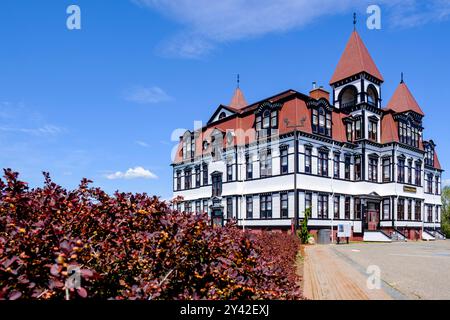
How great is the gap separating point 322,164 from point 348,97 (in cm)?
1047

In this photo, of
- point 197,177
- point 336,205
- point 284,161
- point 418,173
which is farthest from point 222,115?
point 418,173

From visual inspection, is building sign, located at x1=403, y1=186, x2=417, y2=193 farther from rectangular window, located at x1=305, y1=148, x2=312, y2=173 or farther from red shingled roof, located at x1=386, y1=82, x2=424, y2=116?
rectangular window, located at x1=305, y1=148, x2=312, y2=173

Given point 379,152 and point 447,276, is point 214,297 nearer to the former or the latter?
point 447,276

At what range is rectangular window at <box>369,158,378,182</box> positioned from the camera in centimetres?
3522

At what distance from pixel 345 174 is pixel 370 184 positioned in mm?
3247

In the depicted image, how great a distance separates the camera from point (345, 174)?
3394cm

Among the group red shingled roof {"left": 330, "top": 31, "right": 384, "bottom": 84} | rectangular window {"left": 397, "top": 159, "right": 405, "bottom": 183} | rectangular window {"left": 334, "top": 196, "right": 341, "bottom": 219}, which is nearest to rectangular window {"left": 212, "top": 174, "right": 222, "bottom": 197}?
rectangular window {"left": 334, "top": 196, "right": 341, "bottom": 219}

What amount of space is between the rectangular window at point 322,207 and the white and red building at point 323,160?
3.7 inches

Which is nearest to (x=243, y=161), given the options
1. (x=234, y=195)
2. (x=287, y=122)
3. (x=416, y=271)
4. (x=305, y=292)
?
(x=234, y=195)

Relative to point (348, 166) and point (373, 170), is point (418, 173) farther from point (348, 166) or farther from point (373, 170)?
point (348, 166)

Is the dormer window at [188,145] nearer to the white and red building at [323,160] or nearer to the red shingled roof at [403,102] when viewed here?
the white and red building at [323,160]

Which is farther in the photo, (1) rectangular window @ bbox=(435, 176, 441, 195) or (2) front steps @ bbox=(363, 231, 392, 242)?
(1) rectangular window @ bbox=(435, 176, 441, 195)

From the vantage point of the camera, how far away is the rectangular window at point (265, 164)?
1264 inches

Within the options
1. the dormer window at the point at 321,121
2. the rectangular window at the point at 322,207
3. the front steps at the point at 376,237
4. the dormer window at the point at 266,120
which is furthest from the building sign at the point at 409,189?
the dormer window at the point at 266,120
